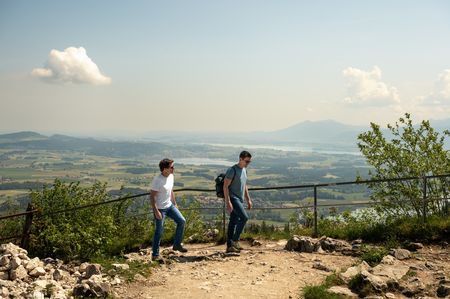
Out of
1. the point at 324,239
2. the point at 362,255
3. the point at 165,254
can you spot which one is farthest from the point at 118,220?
the point at 362,255

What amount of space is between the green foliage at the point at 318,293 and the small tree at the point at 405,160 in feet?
32.9

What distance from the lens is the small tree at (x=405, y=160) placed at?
604 inches

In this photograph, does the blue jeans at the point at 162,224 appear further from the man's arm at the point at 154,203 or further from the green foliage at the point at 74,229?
the green foliage at the point at 74,229

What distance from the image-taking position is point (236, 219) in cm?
865

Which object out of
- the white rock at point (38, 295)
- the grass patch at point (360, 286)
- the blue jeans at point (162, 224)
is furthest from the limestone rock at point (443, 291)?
the white rock at point (38, 295)

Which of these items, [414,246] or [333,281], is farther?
[414,246]

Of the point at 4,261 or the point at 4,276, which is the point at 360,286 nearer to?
the point at 4,276

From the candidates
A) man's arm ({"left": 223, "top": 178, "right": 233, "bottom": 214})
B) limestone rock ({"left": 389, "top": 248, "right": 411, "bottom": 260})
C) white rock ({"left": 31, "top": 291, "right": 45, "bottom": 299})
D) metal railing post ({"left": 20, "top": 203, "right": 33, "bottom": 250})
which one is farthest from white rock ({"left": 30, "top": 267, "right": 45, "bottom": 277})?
limestone rock ({"left": 389, "top": 248, "right": 411, "bottom": 260})

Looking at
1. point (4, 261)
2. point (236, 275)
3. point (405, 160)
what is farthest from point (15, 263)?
point (405, 160)

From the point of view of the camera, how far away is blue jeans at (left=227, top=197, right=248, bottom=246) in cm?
848

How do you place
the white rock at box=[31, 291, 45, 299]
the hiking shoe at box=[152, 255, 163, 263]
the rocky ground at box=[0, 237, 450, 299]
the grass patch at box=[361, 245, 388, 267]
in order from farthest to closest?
1. the hiking shoe at box=[152, 255, 163, 263]
2. the grass patch at box=[361, 245, 388, 267]
3. the rocky ground at box=[0, 237, 450, 299]
4. the white rock at box=[31, 291, 45, 299]

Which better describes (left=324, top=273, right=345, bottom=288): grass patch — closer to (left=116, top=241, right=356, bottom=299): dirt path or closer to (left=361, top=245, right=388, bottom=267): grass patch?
(left=116, top=241, right=356, bottom=299): dirt path

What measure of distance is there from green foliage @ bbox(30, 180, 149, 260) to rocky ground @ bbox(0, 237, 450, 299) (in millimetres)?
814

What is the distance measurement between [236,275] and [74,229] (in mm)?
5022
